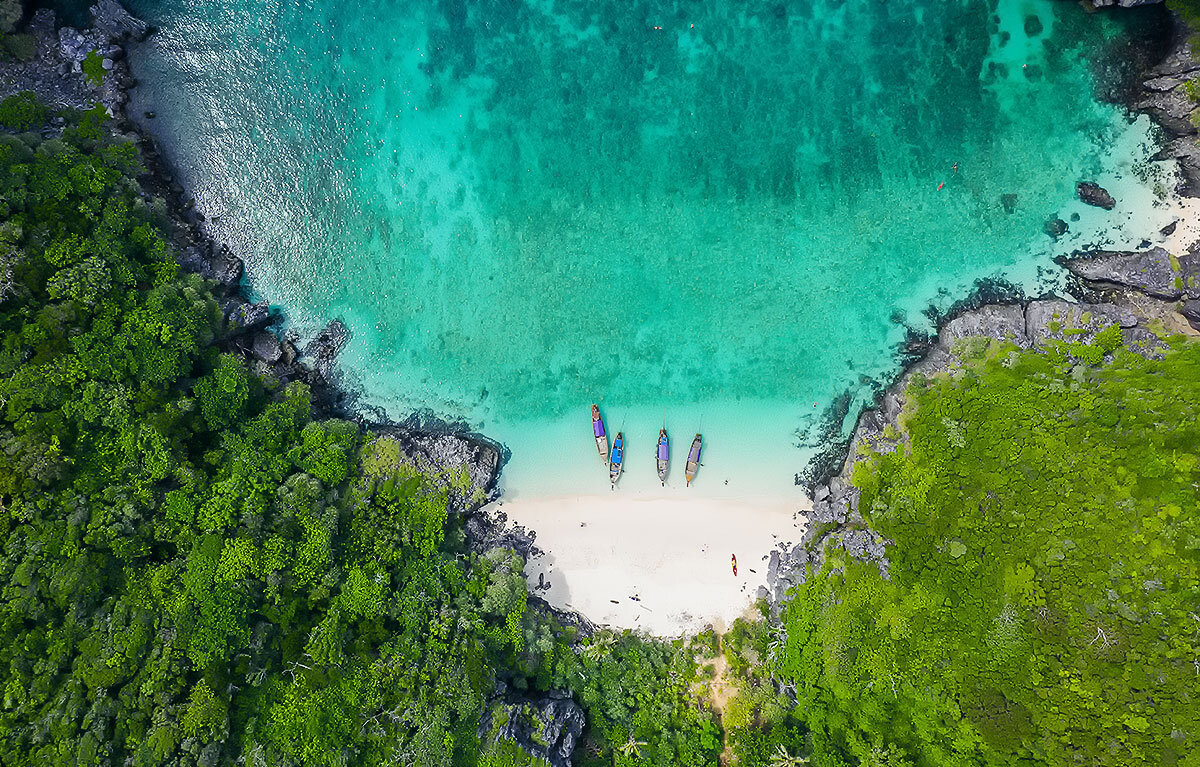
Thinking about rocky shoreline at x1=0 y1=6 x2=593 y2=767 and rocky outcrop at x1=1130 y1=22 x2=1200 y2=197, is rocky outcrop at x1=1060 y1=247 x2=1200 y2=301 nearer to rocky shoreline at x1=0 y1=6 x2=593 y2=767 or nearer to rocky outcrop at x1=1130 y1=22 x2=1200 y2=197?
rocky outcrop at x1=1130 y1=22 x2=1200 y2=197

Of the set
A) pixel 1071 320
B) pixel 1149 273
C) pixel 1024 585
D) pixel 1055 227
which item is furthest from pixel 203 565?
pixel 1149 273

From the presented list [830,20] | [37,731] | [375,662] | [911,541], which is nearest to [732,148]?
[830,20]

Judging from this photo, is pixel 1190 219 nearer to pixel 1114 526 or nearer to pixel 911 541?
pixel 1114 526

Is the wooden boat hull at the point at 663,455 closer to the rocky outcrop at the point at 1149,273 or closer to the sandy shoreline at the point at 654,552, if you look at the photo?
the sandy shoreline at the point at 654,552

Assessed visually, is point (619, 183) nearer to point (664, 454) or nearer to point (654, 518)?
point (664, 454)


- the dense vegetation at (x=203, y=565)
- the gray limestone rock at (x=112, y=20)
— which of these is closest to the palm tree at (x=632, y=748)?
the dense vegetation at (x=203, y=565)

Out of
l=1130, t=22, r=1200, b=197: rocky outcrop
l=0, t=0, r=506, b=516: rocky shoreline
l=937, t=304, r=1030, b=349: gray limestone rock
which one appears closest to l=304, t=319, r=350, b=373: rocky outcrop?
l=0, t=0, r=506, b=516: rocky shoreline
